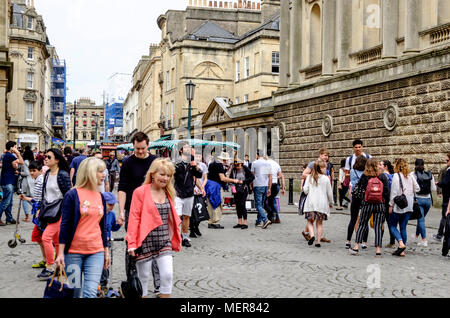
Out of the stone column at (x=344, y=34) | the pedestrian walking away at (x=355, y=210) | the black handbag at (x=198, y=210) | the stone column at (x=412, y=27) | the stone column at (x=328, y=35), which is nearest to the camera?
the pedestrian walking away at (x=355, y=210)

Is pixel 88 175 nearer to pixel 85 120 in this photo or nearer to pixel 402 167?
pixel 402 167

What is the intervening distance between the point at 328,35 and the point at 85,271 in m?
22.6

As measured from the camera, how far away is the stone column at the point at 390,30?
2112 centimetres

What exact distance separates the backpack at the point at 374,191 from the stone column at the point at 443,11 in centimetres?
1077

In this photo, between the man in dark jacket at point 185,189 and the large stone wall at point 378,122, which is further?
the large stone wall at point 378,122

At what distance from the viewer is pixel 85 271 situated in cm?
521

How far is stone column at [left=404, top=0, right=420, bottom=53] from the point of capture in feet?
64.6

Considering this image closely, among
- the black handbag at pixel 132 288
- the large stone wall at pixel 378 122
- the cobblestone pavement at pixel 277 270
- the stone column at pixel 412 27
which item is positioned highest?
the stone column at pixel 412 27

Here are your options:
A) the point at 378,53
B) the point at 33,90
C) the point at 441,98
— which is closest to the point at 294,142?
the point at 378,53

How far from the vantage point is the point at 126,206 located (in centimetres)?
719

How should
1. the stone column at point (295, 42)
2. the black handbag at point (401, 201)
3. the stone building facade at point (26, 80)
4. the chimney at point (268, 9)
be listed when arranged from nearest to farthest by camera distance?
1. the black handbag at point (401, 201)
2. the stone column at point (295, 42)
3. the chimney at point (268, 9)
4. the stone building facade at point (26, 80)

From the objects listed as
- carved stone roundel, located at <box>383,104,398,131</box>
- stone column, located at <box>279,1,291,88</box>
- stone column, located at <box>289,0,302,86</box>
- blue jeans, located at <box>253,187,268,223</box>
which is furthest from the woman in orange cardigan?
stone column, located at <box>279,1,291,88</box>

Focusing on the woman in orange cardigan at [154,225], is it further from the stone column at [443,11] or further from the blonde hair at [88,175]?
the stone column at [443,11]

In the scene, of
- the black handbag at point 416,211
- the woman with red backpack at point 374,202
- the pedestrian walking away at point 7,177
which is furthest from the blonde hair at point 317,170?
the pedestrian walking away at point 7,177
